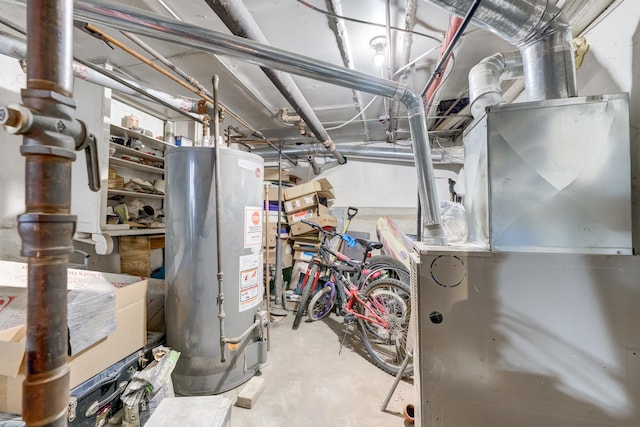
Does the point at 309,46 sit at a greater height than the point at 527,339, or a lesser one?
greater

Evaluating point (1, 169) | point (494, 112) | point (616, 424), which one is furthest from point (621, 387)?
point (1, 169)

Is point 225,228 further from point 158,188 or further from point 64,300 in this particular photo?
point 158,188

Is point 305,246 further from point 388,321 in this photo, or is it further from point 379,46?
point 379,46

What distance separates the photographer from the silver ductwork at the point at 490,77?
1168mm

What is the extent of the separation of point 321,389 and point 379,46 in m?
2.64

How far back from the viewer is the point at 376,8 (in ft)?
5.07

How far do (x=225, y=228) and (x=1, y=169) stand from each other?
1650 millimetres

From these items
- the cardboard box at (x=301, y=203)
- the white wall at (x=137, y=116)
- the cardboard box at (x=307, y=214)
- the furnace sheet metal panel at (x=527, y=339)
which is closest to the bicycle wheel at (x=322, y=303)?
the cardboard box at (x=307, y=214)

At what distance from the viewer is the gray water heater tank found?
165cm

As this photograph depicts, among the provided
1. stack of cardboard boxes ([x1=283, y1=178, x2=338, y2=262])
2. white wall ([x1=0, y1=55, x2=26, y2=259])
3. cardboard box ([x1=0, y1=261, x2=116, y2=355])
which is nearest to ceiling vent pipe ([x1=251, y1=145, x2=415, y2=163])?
stack of cardboard boxes ([x1=283, y1=178, x2=338, y2=262])

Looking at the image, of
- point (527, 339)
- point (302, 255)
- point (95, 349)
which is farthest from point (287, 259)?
point (527, 339)

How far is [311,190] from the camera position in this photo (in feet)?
11.8

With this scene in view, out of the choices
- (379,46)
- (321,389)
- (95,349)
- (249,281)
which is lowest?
(321,389)

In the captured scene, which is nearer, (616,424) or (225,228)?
(616,424)
